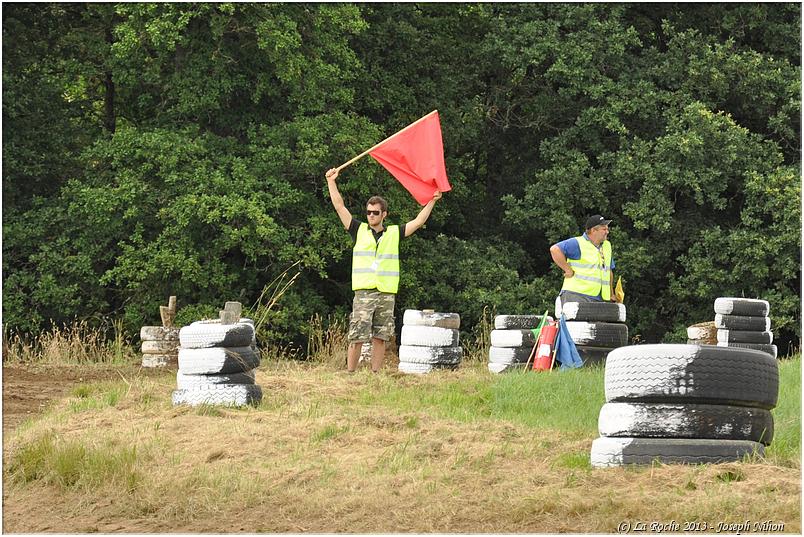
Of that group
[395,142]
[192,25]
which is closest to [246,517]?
[395,142]

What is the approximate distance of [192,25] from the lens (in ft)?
74.5

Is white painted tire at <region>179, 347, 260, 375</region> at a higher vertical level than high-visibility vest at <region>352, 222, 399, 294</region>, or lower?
lower

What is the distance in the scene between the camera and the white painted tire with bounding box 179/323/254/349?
10.5m

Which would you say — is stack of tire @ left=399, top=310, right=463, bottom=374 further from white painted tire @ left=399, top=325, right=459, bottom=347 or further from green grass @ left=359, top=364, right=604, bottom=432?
green grass @ left=359, top=364, right=604, bottom=432

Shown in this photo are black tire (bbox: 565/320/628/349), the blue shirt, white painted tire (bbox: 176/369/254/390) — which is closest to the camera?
white painted tire (bbox: 176/369/254/390)

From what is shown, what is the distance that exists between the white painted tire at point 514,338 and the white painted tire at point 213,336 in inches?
171

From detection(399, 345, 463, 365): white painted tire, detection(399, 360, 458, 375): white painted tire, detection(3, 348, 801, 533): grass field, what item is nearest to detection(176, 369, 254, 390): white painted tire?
detection(3, 348, 801, 533): grass field

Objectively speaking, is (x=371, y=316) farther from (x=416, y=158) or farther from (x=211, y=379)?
(x=211, y=379)

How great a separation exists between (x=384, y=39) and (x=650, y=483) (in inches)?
778

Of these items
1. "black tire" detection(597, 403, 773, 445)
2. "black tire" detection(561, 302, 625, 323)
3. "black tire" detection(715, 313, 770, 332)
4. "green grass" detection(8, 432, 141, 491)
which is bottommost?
"green grass" detection(8, 432, 141, 491)

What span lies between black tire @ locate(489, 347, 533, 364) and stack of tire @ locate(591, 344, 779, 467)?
634 cm

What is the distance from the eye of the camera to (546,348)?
13469 mm

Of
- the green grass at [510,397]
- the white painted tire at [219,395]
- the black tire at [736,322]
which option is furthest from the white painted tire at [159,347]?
the black tire at [736,322]

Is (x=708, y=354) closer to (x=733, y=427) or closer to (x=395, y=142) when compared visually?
(x=733, y=427)
